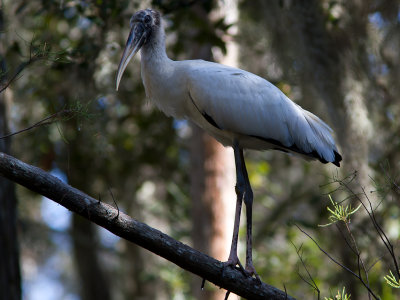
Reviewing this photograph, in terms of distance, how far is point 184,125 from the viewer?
9.52 metres

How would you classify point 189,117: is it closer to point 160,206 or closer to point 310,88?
point 310,88

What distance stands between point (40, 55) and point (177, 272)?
19.8 ft

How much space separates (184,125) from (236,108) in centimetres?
500

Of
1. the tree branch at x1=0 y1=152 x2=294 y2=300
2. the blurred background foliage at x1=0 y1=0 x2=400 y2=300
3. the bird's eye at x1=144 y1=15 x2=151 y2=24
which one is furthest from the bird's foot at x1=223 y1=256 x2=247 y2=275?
the bird's eye at x1=144 y1=15 x2=151 y2=24

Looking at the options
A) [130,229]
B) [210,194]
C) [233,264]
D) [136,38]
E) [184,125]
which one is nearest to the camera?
[130,229]

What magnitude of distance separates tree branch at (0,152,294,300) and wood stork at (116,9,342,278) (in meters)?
0.82

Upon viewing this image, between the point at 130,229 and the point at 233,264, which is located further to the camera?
the point at 233,264

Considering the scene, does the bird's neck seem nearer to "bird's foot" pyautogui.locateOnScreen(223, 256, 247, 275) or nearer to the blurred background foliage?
the blurred background foliage

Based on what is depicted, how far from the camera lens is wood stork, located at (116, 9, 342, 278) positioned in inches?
177

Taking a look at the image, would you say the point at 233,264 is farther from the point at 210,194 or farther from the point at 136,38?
the point at 210,194

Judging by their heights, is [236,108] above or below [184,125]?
above

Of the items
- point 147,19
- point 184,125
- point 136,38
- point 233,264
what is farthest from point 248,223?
point 184,125

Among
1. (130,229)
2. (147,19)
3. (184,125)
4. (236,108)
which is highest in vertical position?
(147,19)

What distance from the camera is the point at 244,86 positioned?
182 inches
